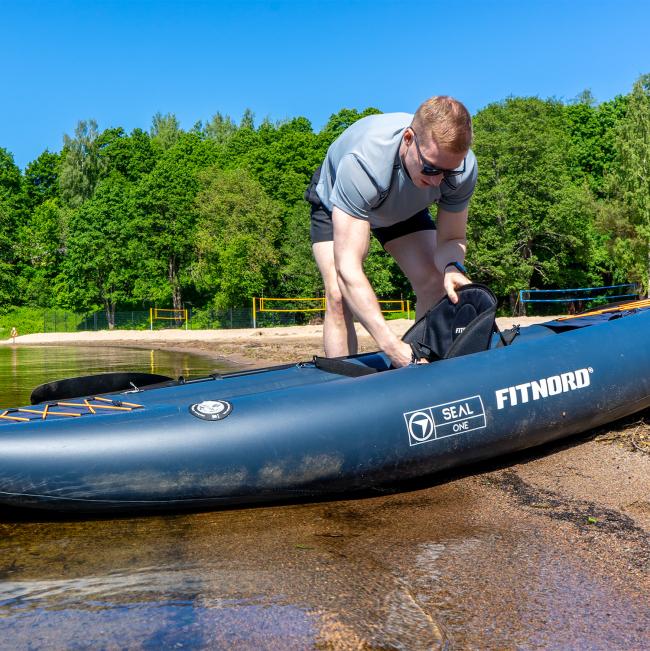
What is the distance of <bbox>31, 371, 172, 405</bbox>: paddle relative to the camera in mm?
3840

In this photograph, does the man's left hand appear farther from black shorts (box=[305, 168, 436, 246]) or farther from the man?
black shorts (box=[305, 168, 436, 246])

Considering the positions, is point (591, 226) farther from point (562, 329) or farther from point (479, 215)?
point (562, 329)

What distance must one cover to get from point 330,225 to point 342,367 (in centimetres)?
98

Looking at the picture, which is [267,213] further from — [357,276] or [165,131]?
[357,276]

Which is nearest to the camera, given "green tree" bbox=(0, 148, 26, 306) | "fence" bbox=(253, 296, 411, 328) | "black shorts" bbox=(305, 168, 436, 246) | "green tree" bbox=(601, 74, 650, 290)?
"black shorts" bbox=(305, 168, 436, 246)

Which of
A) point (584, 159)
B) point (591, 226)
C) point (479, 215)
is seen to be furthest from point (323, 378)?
point (584, 159)

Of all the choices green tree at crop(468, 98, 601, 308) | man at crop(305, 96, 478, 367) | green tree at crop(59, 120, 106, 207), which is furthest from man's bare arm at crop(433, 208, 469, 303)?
green tree at crop(59, 120, 106, 207)

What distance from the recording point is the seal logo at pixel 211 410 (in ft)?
10.3

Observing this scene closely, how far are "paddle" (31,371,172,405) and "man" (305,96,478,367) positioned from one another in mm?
1198

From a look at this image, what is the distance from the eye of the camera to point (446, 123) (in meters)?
3.43

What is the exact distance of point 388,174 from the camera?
3783 mm

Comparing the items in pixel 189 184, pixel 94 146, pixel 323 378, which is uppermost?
pixel 94 146

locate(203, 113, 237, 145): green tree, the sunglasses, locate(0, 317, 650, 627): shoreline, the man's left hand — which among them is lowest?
locate(0, 317, 650, 627): shoreline

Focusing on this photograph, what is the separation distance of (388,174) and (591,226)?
3640cm
